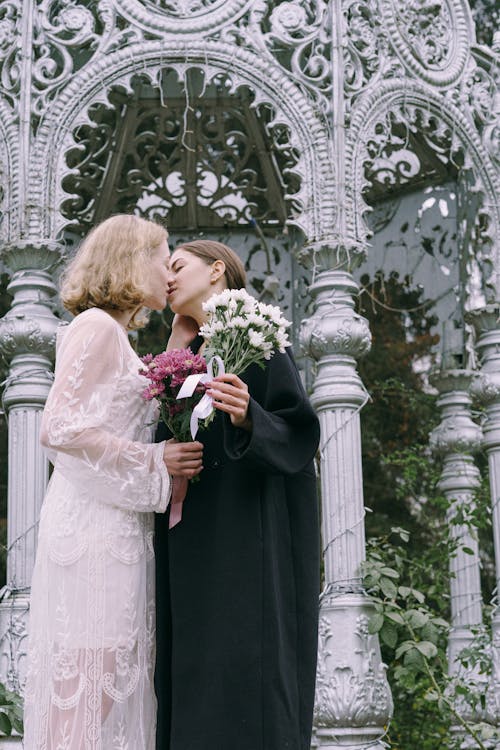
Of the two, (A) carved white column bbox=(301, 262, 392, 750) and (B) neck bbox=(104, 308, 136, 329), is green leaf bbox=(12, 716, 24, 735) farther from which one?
(B) neck bbox=(104, 308, 136, 329)

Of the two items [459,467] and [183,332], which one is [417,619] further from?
[459,467]

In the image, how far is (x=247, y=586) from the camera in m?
3.03

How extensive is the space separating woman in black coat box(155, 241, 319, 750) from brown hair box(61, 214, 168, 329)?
0.42 metres

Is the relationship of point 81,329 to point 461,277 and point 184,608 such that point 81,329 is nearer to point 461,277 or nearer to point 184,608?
point 184,608

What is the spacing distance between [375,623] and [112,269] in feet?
8.81

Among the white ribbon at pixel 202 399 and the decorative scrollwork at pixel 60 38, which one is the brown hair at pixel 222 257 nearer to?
the white ribbon at pixel 202 399

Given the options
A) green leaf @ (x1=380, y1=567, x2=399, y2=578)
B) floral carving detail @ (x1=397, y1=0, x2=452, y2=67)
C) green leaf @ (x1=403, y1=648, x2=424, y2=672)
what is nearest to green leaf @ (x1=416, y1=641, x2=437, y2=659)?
green leaf @ (x1=403, y1=648, x2=424, y2=672)

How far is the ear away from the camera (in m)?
3.44

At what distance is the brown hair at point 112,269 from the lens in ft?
10.7

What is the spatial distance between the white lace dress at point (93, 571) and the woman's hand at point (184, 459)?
0.03 m

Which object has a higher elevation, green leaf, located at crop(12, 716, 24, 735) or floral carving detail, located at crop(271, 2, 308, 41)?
floral carving detail, located at crop(271, 2, 308, 41)

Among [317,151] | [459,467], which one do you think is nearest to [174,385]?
[317,151]

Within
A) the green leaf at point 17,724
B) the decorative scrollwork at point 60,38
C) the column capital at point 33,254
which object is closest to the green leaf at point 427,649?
the green leaf at point 17,724

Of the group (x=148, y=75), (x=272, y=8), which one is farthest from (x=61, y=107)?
(x=272, y=8)
